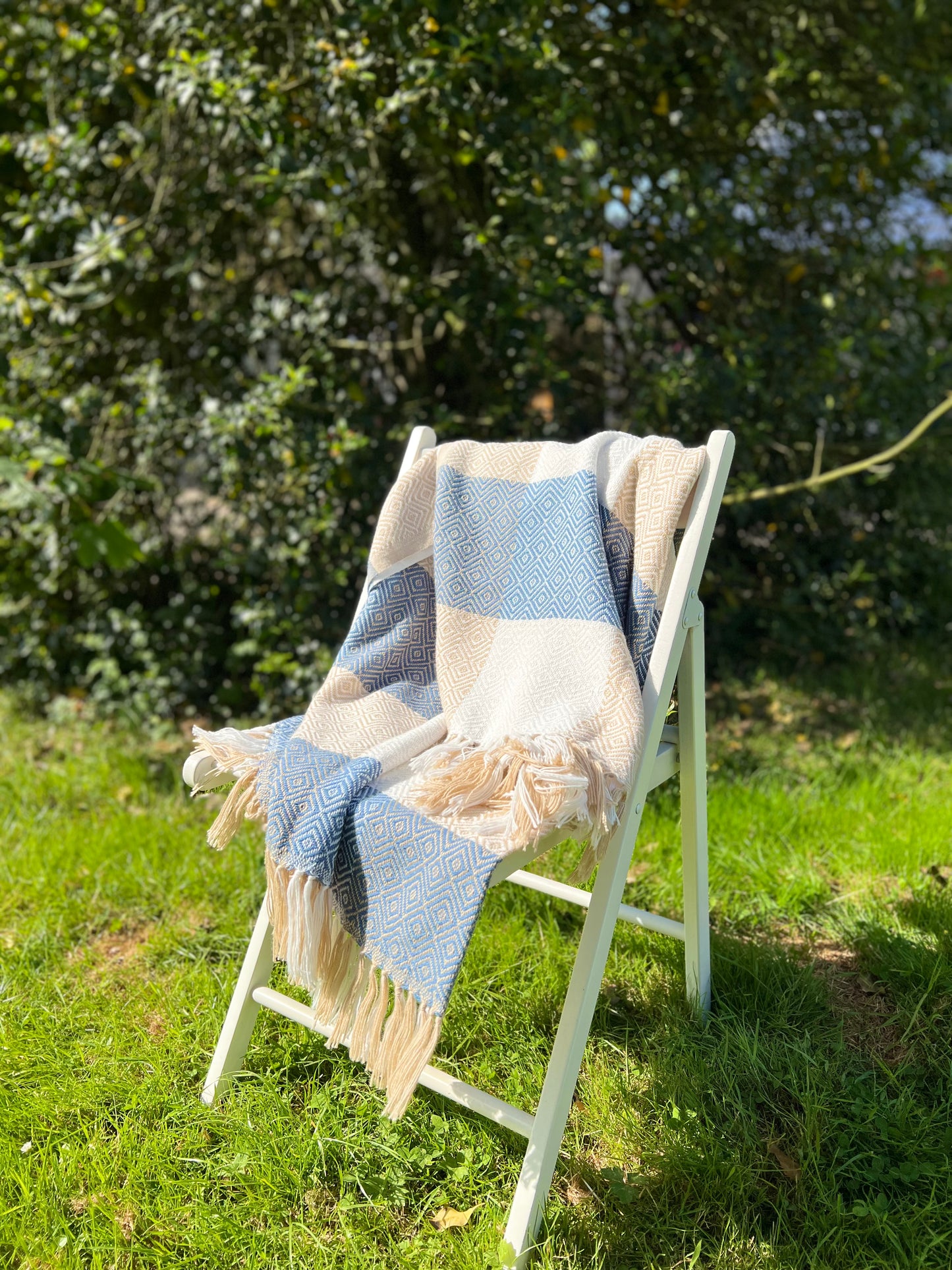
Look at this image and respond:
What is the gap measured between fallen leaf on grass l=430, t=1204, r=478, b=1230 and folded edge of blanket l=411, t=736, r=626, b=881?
1.89ft

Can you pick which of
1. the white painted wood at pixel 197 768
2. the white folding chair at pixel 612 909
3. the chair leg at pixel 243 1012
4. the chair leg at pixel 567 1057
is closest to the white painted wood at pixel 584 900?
the white folding chair at pixel 612 909

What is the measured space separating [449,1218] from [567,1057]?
0.35 metres

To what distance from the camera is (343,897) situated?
156cm

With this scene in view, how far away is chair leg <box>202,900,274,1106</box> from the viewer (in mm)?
1840

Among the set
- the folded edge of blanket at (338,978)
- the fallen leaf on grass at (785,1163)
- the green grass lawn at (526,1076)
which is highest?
the folded edge of blanket at (338,978)

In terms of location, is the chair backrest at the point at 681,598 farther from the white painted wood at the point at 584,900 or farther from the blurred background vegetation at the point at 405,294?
the blurred background vegetation at the point at 405,294

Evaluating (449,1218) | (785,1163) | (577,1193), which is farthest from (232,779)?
(785,1163)

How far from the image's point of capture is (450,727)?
5.88 ft

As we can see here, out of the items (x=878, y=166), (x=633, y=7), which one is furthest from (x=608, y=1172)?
(x=878, y=166)

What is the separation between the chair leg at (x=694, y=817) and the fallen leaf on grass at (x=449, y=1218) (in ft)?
2.06

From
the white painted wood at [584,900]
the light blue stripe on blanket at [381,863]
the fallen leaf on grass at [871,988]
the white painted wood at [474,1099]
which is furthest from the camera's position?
the fallen leaf on grass at [871,988]

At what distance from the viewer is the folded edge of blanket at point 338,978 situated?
146 cm

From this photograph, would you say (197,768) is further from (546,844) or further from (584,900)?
(584,900)

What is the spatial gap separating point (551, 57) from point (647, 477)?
1694 millimetres
